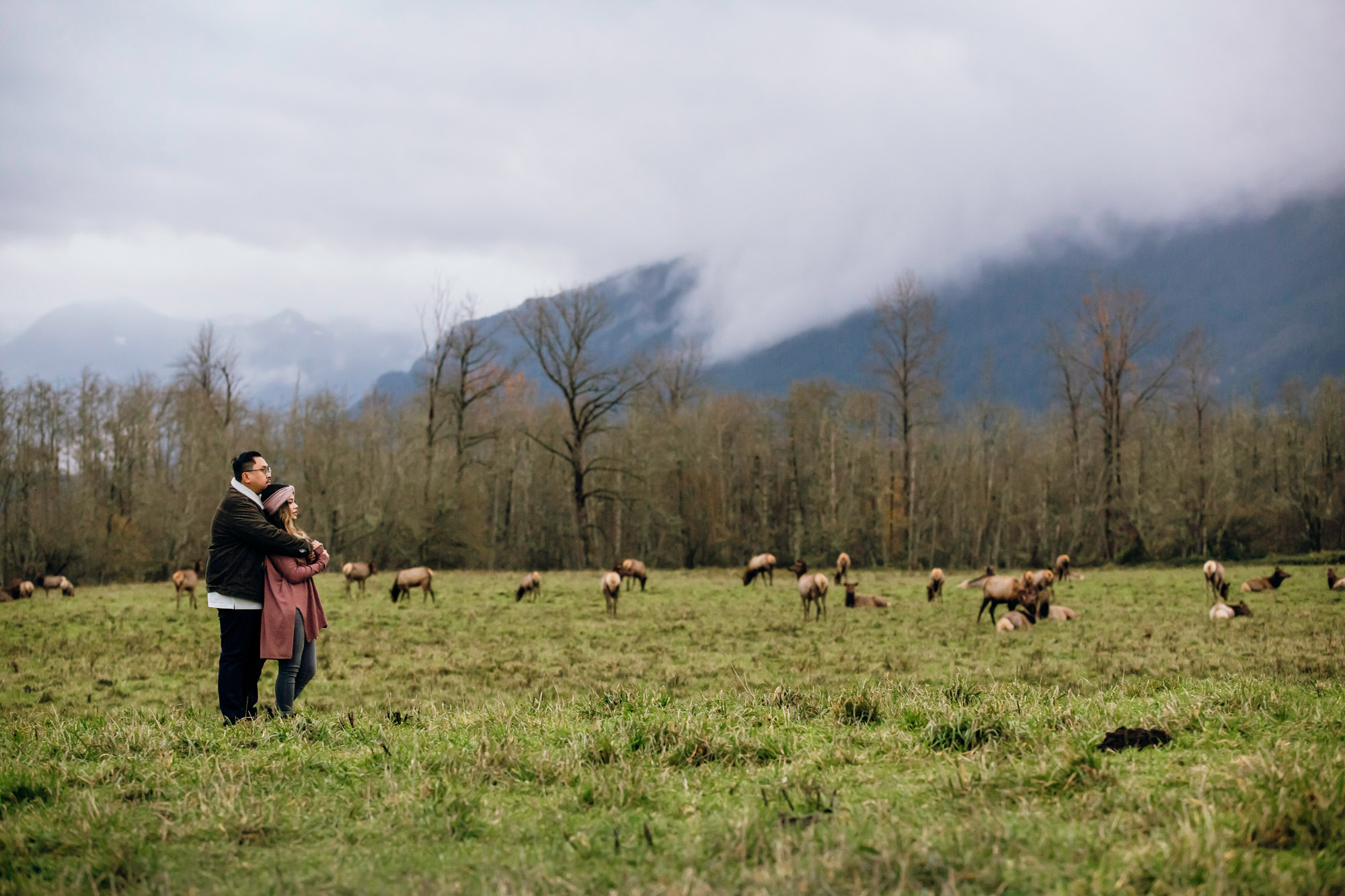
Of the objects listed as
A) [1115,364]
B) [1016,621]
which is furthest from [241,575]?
[1115,364]

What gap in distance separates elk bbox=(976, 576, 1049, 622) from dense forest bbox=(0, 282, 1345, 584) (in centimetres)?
2255

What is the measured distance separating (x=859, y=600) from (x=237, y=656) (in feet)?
54.3

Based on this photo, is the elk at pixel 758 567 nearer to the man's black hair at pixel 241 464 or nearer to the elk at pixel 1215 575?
the elk at pixel 1215 575

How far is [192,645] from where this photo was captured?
538 inches

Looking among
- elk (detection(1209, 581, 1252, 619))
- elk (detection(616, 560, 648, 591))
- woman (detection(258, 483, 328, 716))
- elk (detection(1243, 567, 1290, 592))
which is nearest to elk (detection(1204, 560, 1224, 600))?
elk (detection(1209, 581, 1252, 619))

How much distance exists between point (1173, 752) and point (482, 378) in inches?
1625

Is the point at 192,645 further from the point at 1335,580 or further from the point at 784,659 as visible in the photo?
the point at 1335,580

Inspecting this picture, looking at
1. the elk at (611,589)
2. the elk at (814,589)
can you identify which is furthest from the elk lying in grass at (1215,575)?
the elk at (611,589)

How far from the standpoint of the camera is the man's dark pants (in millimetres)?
5957

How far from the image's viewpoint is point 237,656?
236 inches

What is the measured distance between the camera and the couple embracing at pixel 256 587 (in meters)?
5.89

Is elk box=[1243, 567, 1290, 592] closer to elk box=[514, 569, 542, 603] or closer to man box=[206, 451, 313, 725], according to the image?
elk box=[514, 569, 542, 603]

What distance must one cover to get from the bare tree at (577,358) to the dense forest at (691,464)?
6.4 inches

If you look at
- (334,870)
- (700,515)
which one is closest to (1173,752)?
(334,870)
